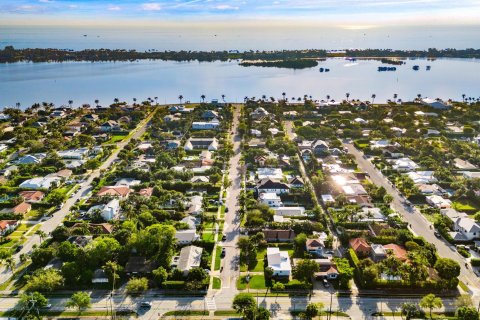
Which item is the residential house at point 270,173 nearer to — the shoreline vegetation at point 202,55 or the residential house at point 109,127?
the residential house at point 109,127

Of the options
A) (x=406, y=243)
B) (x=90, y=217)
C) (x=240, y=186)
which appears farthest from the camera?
(x=240, y=186)

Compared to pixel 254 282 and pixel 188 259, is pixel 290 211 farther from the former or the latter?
pixel 188 259

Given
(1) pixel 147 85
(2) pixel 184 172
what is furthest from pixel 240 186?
(1) pixel 147 85

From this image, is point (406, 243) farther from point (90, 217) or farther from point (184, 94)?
point (184, 94)

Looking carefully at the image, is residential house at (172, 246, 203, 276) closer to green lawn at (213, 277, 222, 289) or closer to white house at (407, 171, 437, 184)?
green lawn at (213, 277, 222, 289)

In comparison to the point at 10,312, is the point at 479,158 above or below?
above
